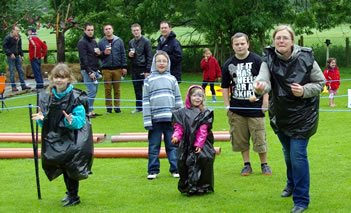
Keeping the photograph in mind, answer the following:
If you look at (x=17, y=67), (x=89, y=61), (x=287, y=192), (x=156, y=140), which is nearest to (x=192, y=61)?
(x=17, y=67)

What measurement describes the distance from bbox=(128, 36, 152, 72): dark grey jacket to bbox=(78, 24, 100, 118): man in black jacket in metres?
0.90

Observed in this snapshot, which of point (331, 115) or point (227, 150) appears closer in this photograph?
point (227, 150)

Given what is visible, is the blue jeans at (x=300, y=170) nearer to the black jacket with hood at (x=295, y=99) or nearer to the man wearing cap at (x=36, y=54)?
the black jacket with hood at (x=295, y=99)

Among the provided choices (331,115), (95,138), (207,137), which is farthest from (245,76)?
(331,115)

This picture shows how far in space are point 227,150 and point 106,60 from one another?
568 cm

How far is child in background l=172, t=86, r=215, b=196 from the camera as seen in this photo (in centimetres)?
710

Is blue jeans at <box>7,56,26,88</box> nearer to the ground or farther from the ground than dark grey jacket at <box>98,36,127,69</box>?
nearer to the ground

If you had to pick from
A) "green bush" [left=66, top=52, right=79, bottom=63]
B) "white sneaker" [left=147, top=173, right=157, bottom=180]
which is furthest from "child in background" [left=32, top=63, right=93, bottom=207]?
"green bush" [left=66, top=52, right=79, bottom=63]

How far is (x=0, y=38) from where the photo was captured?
85.1 ft

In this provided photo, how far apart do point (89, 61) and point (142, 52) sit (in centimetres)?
127

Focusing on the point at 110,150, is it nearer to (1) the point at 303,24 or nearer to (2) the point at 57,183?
(2) the point at 57,183

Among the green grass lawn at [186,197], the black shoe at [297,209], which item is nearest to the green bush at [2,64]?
the green grass lawn at [186,197]

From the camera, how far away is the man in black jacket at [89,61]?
14297 mm

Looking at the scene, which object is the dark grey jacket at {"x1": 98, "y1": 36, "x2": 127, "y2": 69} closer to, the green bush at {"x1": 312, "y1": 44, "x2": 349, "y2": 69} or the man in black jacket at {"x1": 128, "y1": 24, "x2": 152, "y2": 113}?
the man in black jacket at {"x1": 128, "y1": 24, "x2": 152, "y2": 113}
